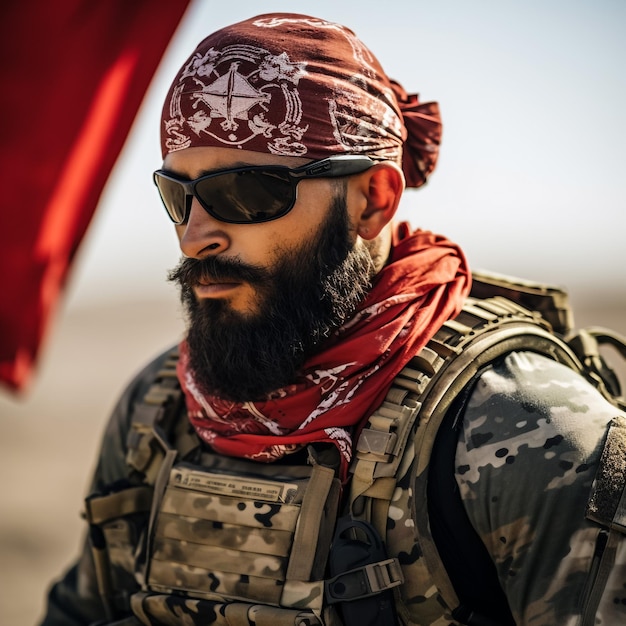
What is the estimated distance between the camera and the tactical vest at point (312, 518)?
90.4 inches

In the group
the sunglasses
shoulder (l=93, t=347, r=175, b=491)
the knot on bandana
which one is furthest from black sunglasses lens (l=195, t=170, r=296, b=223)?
shoulder (l=93, t=347, r=175, b=491)

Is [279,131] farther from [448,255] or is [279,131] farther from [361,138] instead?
[448,255]

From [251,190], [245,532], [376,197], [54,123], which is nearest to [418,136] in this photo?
[376,197]

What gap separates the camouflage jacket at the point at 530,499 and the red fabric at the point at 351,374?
27 cm

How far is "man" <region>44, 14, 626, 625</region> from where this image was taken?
7.45 feet

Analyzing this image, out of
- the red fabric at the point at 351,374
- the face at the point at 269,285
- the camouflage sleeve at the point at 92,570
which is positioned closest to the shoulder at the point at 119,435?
A: the camouflage sleeve at the point at 92,570

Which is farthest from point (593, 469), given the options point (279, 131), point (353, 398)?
point (279, 131)

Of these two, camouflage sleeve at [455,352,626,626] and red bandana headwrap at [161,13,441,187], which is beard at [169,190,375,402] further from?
camouflage sleeve at [455,352,626,626]

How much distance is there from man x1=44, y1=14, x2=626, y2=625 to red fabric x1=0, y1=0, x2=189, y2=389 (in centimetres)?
21

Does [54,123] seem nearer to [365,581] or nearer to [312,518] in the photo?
[312,518]

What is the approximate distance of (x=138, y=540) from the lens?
9.30 feet

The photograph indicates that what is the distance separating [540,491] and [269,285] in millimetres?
1005

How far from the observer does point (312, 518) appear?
2395 millimetres

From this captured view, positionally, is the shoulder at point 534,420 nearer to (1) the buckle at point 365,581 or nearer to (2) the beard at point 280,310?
(1) the buckle at point 365,581
